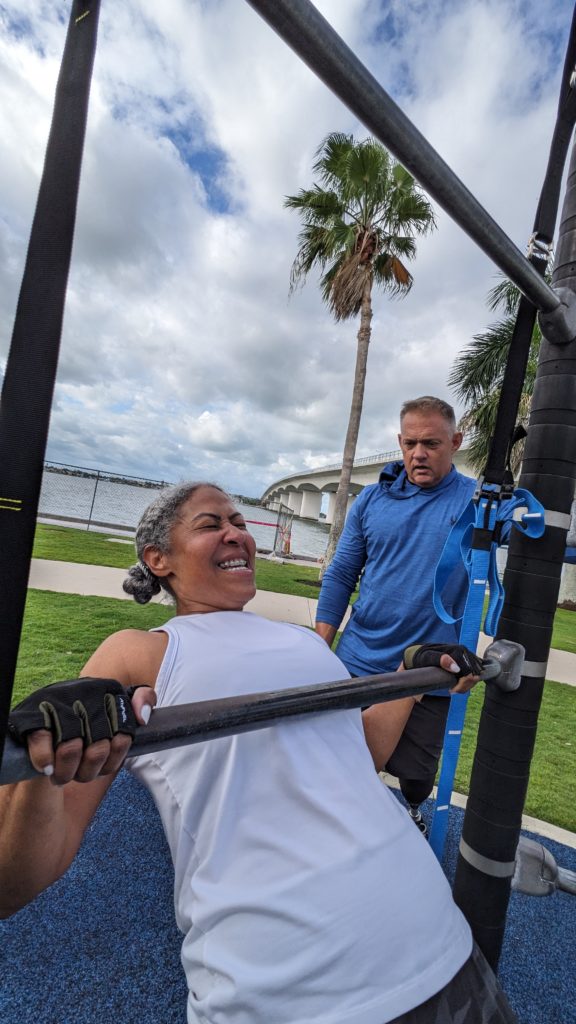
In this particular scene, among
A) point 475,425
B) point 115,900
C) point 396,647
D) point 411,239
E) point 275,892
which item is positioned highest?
point 411,239

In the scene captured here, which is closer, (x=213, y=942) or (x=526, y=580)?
(x=213, y=942)

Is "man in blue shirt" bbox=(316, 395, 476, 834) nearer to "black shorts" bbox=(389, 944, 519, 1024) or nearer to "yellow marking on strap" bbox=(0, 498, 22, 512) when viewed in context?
"black shorts" bbox=(389, 944, 519, 1024)

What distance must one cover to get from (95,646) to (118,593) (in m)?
2.52

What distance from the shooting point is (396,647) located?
7.46ft

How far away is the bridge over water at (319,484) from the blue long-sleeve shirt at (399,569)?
55.6 ft

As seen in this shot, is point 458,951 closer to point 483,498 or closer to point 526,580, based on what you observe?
point 526,580

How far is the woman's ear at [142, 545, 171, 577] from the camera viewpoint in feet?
5.34

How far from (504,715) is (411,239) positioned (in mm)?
11926

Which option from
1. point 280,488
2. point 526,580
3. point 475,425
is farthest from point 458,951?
point 280,488

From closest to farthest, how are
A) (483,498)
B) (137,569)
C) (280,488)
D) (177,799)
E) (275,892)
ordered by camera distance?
(275,892), (177,799), (483,498), (137,569), (280,488)

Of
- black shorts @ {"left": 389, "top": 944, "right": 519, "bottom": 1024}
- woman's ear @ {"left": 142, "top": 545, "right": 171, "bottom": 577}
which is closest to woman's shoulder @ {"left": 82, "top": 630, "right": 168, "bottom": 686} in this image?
woman's ear @ {"left": 142, "top": 545, "right": 171, "bottom": 577}

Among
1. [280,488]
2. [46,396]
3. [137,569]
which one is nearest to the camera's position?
[46,396]

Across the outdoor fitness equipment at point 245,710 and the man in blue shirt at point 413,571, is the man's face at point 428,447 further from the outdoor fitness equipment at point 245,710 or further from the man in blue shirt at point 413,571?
the outdoor fitness equipment at point 245,710

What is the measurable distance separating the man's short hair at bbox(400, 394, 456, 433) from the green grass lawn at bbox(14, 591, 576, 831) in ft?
8.03
